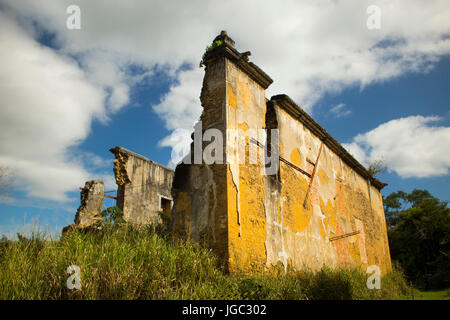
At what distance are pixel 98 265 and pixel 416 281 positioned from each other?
15580mm

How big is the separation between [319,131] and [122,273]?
6.97 metres

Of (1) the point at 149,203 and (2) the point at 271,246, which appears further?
(1) the point at 149,203

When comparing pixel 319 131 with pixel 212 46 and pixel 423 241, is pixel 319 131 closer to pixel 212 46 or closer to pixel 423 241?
pixel 212 46

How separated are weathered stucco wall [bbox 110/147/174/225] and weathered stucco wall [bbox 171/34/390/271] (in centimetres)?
699

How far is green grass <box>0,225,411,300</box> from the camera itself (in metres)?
3.44

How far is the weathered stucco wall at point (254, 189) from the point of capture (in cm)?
521

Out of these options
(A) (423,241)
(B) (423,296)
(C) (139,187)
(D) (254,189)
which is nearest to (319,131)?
(D) (254,189)

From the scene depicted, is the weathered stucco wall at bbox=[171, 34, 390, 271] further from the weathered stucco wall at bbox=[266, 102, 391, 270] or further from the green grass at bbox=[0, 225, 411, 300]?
the green grass at bbox=[0, 225, 411, 300]

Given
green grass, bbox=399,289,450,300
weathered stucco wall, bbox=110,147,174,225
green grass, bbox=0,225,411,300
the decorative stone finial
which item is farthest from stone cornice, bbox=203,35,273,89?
weathered stucco wall, bbox=110,147,174,225

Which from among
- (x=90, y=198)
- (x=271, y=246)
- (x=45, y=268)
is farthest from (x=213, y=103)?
(x=90, y=198)

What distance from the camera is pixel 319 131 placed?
9.18 meters

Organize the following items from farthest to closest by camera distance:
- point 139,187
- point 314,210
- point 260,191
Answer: point 139,187, point 314,210, point 260,191
